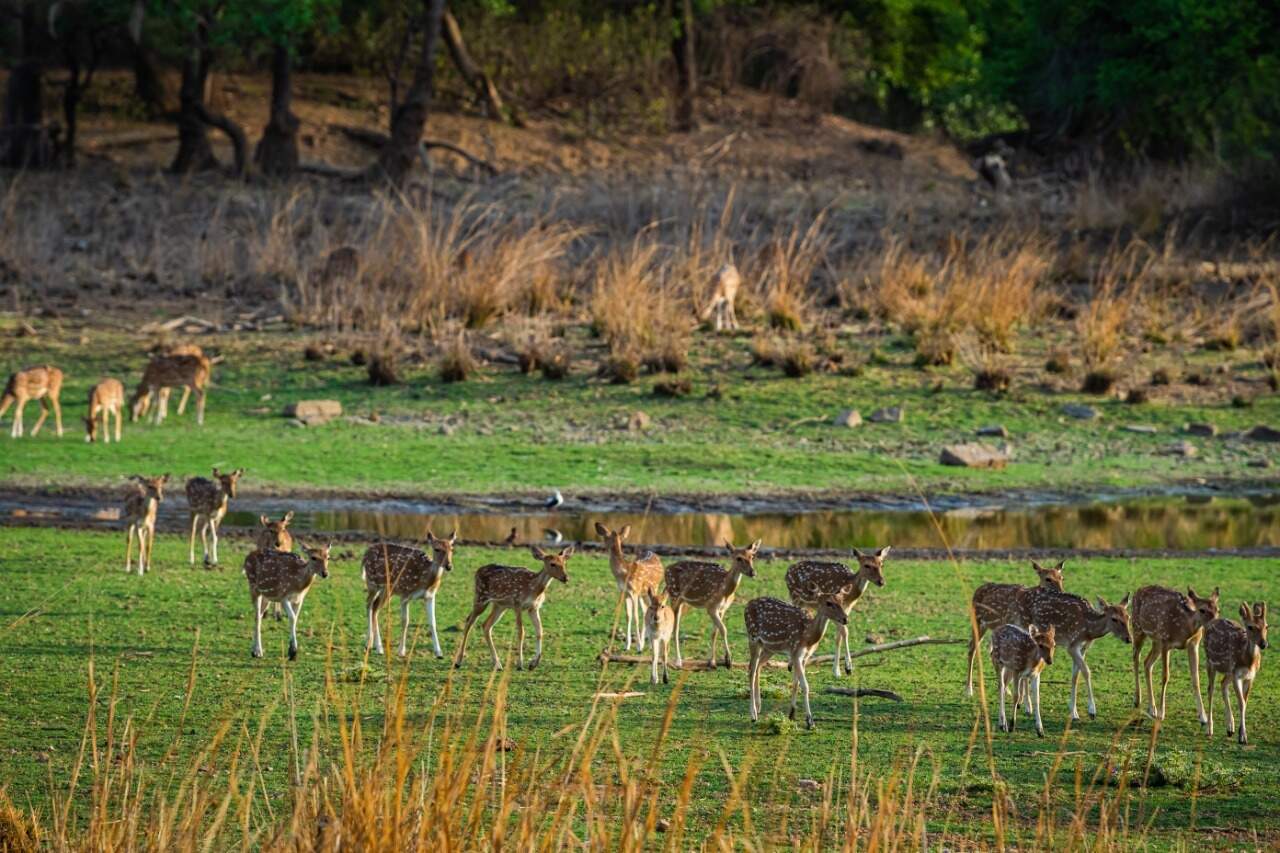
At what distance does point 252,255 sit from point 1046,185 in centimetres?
1857

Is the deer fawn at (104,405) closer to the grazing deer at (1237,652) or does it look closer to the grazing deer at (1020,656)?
the grazing deer at (1020,656)

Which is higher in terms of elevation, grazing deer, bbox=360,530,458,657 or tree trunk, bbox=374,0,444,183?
tree trunk, bbox=374,0,444,183

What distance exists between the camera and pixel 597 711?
10102mm

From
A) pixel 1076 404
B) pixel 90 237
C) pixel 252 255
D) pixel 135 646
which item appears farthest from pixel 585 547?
pixel 90 237

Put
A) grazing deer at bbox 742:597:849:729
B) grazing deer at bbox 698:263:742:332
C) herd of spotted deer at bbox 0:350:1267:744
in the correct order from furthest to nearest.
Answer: grazing deer at bbox 698:263:742:332 → grazing deer at bbox 742:597:849:729 → herd of spotted deer at bbox 0:350:1267:744

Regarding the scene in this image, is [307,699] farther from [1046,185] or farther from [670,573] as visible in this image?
[1046,185]

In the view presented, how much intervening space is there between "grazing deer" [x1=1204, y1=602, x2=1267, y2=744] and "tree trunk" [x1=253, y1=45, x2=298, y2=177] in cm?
3176

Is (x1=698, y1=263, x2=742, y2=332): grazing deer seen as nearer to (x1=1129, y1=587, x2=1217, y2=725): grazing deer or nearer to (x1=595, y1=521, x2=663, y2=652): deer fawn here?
(x1=595, y1=521, x2=663, y2=652): deer fawn

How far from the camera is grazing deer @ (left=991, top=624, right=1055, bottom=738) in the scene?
1031 centimetres

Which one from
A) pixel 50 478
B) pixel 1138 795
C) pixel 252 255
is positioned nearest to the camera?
pixel 1138 795

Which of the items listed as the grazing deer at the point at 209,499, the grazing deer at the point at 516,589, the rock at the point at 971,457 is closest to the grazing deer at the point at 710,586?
the grazing deer at the point at 516,589

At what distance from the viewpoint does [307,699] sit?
10.5 m

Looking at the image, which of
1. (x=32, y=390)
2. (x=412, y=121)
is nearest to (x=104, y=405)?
(x=32, y=390)

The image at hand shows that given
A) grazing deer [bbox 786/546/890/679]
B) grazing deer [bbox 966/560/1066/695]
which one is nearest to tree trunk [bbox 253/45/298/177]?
grazing deer [bbox 786/546/890/679]
